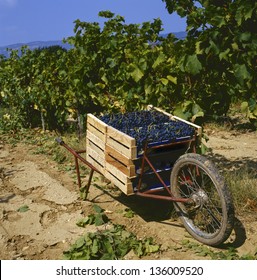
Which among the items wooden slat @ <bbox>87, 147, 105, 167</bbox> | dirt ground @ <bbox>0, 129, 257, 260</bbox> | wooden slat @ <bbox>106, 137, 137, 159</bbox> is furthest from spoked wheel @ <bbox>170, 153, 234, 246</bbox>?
wooden slat @ <bbox>87, 147, 105, 167</bbox>

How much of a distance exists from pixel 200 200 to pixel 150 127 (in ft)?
3.27

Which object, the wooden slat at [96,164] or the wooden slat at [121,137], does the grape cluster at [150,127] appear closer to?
the wooden slat at [121,137]

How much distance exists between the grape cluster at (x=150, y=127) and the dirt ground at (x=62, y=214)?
984 mm

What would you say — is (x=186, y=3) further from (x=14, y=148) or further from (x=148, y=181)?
(x=14, y=148)

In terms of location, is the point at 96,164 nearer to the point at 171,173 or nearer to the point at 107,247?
the point at 171,173

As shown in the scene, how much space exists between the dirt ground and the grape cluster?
38.7 inches

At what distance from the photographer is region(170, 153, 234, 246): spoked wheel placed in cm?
351

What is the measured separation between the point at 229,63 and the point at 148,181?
5.24 ft

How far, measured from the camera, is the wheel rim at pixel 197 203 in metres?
3.85

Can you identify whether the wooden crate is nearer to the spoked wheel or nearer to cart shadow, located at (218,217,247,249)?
the spoked wheel

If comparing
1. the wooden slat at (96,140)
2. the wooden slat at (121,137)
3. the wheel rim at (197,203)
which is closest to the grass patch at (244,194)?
the wheel rim at (197,203)

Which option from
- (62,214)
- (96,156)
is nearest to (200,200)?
(96,156)

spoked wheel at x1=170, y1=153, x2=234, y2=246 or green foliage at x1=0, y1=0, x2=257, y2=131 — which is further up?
green foliage at x1=0, y1=0, x2=257, y2=131

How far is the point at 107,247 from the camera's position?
149 inches
